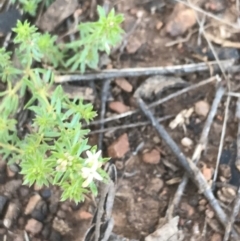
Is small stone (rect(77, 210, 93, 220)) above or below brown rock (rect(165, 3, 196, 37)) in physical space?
below

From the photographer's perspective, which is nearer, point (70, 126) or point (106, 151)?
point (70, 126)

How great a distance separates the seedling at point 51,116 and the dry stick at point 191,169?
0.38 metres

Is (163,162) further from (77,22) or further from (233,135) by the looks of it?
(77,22)

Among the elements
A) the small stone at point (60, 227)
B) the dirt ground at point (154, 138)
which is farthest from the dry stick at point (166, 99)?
the small stone at point (60, 227)

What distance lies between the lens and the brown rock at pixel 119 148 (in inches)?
99.0

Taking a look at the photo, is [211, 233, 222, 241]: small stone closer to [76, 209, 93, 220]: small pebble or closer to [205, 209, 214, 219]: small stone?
[205, 209, 214, 219]: small stone

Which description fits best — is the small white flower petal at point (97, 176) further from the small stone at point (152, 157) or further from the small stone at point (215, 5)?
the small stone at point (215, 5)

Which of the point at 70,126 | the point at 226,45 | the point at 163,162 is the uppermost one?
the point at 70,126

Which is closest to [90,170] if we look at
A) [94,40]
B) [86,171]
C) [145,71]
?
[86,171]

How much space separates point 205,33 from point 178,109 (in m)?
0.44

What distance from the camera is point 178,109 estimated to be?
263cm

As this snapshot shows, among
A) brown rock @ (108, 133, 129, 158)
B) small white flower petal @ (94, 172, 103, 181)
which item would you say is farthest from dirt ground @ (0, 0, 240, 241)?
small white flower petal @ (94, 172, 103, 181)

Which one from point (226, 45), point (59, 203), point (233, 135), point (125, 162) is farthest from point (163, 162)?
point (226, 45)

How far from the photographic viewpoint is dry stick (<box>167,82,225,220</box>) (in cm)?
241
